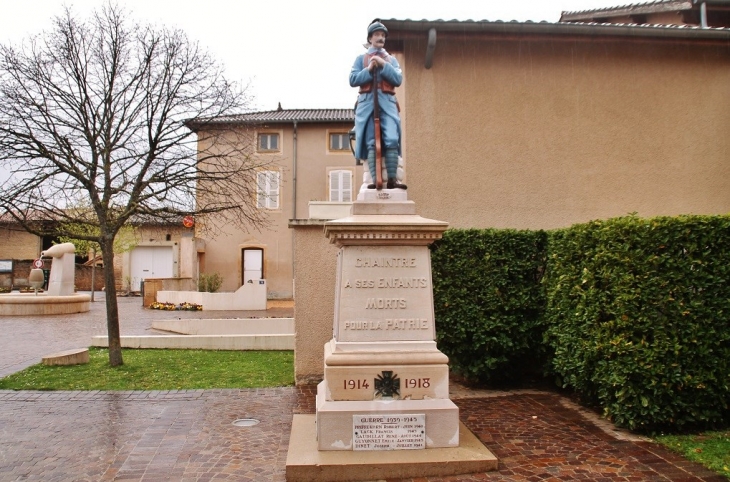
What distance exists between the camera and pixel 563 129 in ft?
34.2

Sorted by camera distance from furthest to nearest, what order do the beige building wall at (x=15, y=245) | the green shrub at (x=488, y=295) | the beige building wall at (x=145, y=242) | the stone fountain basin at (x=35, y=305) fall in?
the beige building wall at (x=15, y=245) → the beige building wall at (x=145, y=242) → the stone fountain basin at (x=35, y=305) → the green shrub at (x=488, y=295)

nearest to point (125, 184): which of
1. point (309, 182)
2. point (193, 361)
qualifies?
point (193, 361)

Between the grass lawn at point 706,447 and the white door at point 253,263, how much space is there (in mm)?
24114


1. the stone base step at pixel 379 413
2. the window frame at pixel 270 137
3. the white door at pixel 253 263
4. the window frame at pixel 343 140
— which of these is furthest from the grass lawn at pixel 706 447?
the window frame at pixel 270 137

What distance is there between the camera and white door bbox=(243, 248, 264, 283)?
2809 centimetres

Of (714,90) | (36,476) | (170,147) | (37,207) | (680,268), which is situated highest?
(714,90)

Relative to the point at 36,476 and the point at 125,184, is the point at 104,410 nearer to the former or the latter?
the point at 36,476

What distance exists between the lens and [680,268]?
18.0 feet

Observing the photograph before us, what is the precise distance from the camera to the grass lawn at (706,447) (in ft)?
15.2

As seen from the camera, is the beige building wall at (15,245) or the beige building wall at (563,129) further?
the beige building wall at (15,245)

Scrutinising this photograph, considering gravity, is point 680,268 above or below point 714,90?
below

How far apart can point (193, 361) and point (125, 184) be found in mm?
3411

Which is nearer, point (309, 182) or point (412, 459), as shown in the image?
point (412, 459)

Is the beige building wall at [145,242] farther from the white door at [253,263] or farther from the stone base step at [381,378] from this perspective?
the stone base step at [381,378]
